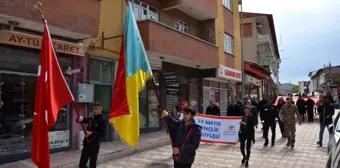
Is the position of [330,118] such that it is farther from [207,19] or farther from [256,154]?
[207,19]

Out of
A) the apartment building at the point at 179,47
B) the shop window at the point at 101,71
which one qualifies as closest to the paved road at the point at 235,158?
the apartment building at the point at 179,47

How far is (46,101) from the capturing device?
507cm

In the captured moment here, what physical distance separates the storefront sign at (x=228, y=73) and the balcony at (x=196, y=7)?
10.4 feet

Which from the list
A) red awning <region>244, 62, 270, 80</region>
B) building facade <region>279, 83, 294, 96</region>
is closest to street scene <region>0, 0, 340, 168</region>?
red awning <region>244, 62, 270, 80</region>

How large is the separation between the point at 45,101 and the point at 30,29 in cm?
526

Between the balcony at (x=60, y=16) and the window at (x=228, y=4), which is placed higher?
the window at (x=228, y=4)

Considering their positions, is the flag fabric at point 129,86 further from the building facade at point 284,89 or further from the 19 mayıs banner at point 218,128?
the building facade at point 284,89

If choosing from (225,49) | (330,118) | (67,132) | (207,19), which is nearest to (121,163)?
(67,132)

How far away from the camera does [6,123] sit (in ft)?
30.8

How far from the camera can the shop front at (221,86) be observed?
21014mm

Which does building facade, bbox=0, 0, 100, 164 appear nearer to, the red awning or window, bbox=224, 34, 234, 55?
window, bbox=224, 34, 234, 55

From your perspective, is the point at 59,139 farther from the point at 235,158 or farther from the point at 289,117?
the point at 289,117

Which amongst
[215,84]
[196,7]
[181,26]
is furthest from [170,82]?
[215,84]

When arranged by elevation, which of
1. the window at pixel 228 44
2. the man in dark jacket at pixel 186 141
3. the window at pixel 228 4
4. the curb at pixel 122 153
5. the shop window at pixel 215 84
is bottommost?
the curb at pixel 122 153
